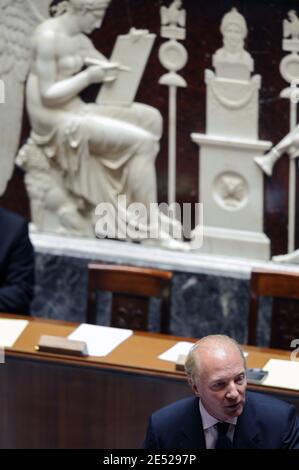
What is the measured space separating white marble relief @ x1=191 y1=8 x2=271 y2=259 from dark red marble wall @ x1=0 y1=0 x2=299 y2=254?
1.9 inches

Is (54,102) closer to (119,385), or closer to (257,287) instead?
(257,287)

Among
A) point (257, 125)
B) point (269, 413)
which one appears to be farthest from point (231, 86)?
point (269, 413)

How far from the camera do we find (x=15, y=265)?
605 cm

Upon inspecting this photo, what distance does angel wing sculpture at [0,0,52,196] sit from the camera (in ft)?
23.6

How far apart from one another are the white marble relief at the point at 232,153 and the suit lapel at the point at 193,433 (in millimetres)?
3078

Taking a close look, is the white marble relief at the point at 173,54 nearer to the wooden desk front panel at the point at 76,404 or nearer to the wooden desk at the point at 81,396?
the wooden desk at the point at 81,396

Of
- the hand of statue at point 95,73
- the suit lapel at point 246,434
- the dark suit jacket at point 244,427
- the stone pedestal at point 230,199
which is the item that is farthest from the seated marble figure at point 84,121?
the suit lapel at point 246,434

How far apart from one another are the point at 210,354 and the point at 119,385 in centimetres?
126

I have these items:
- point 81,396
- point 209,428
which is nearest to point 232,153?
point 81,396

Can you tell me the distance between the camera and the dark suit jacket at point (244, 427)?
4.01 metres

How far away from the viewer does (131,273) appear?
596cm

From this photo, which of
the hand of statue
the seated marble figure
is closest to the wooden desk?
the seated marble figure

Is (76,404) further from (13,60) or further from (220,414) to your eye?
(13,60)

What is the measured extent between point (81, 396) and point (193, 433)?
1.19 metres
